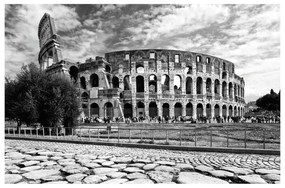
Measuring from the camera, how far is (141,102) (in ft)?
86.7

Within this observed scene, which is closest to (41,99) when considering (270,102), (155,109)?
(155,109)

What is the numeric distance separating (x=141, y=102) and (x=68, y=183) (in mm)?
23563

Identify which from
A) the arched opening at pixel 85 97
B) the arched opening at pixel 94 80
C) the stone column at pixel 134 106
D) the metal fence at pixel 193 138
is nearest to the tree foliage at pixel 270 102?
the stone column at pixel 134 106

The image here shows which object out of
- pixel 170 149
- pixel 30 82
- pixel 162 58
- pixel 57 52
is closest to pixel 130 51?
pixel 162 58

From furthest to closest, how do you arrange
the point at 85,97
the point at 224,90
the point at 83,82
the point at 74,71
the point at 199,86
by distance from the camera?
the point at 224,90
the point at 199,86
the point at 74,71
the point at 83,82
the point at 85,97

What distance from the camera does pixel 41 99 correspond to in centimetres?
1107

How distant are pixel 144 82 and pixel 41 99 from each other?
17.1 meters

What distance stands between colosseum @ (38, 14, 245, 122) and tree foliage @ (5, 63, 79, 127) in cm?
1248

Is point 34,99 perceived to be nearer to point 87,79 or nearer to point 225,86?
point 87,79

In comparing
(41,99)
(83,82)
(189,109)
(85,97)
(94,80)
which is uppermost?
(94,80)

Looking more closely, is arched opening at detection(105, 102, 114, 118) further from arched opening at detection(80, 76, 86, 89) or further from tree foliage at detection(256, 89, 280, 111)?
tree foliage at detection(256, 89, 280, 111)

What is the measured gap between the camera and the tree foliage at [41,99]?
10648 mm

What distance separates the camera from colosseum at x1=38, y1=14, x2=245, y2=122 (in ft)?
83.8

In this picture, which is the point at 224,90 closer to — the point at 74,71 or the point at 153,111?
the point at 153,111
